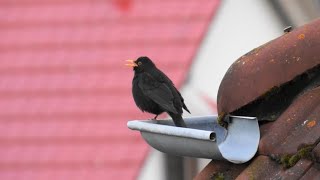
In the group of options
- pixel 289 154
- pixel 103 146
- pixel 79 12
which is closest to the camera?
pixel 289 154

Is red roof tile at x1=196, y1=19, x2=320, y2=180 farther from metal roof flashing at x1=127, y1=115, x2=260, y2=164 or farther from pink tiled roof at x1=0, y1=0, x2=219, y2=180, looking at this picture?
pink tiled roof at x1=0, y1=0, x2=219, y2=180

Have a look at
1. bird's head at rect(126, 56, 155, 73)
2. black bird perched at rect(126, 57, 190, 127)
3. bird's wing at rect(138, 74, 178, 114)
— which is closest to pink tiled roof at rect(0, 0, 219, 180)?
bird's head at rect(126, 56, 155, 73)

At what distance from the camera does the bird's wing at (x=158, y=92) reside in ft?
16.2

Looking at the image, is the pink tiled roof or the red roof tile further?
the pink tiled roof

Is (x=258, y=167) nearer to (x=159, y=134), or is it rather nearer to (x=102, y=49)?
(x=159, y=134)

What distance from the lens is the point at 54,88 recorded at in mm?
8375

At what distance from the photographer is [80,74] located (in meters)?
8.30

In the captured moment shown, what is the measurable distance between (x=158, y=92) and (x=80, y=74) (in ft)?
11.0

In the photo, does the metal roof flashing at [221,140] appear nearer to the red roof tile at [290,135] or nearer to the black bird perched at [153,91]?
the red roof tile at [290,135]

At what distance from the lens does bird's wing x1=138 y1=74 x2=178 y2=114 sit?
493cm

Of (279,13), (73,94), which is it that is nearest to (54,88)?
(73,94)

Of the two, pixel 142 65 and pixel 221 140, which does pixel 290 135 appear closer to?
pixel 221 140

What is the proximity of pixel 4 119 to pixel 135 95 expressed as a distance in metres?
3.36

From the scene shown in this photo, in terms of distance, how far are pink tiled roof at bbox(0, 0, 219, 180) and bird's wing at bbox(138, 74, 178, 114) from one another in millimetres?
2637
